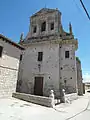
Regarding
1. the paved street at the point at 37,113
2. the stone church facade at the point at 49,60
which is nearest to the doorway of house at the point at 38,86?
the stone church facade at the point at 49,60

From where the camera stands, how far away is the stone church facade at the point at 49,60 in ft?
42.5

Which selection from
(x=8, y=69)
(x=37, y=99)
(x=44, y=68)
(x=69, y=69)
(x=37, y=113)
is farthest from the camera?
(x=44, y=68)

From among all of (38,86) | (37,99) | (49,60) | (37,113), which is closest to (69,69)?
(49,60)

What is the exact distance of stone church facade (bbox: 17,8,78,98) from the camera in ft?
42.5

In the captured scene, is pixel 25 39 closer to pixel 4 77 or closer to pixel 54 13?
pixel 54 13

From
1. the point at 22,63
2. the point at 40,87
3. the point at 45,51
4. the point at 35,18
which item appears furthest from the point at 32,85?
the point at 35,18

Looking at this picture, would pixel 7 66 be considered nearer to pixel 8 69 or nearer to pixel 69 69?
pixel 8 69

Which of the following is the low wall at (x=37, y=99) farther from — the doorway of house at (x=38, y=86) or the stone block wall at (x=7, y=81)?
the doorway of house at (x=38, y=86)

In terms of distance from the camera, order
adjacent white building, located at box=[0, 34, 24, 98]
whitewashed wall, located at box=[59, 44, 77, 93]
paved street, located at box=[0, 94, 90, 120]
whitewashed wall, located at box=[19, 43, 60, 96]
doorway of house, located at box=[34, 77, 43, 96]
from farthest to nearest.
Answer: doorway of house, located at box=[34, 77, 43, 96]
whitewashed wall, located at box=[19, 43, 60, 96]
whitewashed wall, located at box=[59, 44, 77, 93]
adjacent white building, located at box=[0, 34, 24, 98]
paved street, located at box=[0, 94, 90, 120]

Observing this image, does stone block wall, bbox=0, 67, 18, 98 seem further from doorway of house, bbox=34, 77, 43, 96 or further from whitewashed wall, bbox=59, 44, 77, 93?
whitewashed wall, bbox=59, 44, 77, 93

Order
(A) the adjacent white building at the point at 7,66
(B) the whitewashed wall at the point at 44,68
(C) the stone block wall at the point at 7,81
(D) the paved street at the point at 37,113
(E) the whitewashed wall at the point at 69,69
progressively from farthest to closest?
(B) the whitewashed wall at the point at 44,68
(E) the whitewashed wall at the point at 69,69
(A) the adjacent white building at the point at 7,66
(C) the stone block wall at the point at 7,81
(D) the paved street at the point at 37,113

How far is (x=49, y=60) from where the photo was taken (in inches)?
560

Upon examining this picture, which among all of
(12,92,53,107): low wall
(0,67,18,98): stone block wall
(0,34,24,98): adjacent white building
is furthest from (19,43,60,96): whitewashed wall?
(12,92,53,107): low wall

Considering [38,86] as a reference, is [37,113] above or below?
below
